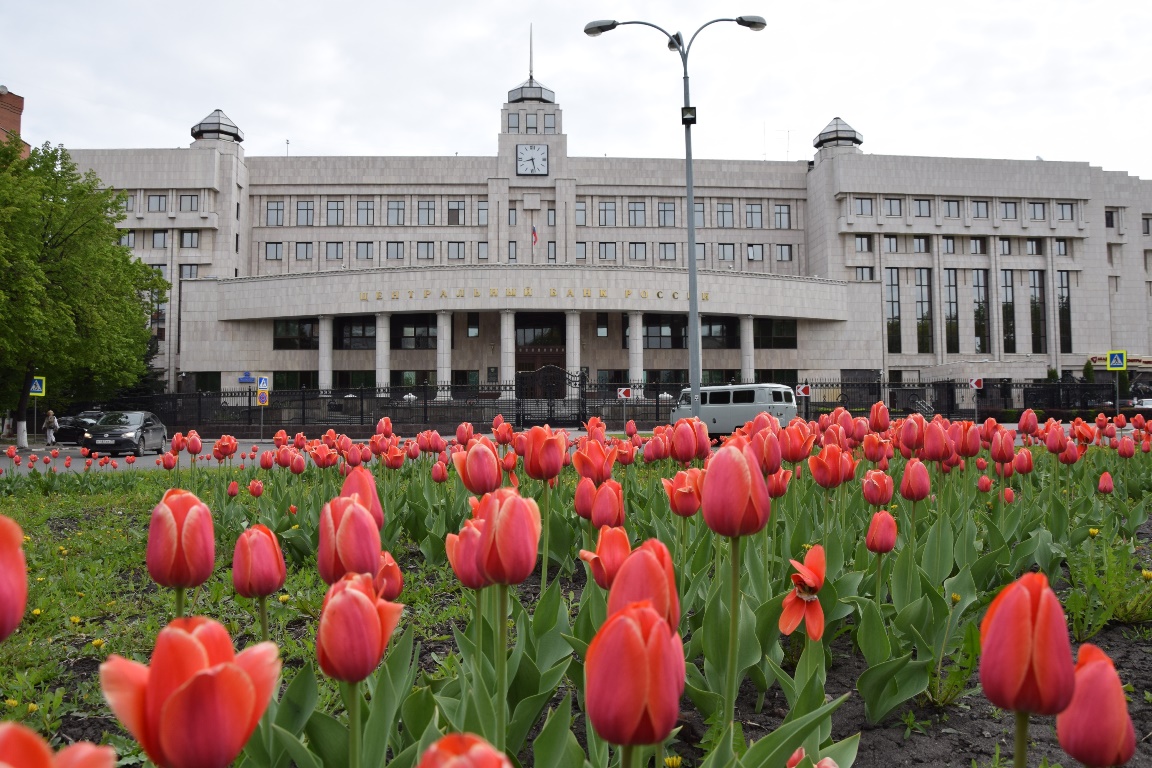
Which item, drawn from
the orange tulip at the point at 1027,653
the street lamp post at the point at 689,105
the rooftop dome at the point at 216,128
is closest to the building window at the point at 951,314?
the street lamp post at the point at 689,105

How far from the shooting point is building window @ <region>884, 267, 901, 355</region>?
54.2m

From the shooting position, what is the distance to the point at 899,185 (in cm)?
5419

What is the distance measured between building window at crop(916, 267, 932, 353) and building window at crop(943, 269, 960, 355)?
1.00 metres

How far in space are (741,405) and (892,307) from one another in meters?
34.0

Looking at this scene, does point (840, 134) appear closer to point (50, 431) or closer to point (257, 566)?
point (50, 431)

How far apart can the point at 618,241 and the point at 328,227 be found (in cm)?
2102

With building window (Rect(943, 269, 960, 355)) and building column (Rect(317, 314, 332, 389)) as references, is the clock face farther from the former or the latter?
building window (Rect(943, 269, 960, 355))

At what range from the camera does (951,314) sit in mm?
54844

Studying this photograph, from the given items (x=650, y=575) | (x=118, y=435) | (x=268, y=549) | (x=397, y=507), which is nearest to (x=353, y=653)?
(x=650, y=575)

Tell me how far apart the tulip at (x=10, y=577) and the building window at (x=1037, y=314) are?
6481 cm

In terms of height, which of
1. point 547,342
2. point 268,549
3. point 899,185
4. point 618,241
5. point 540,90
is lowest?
point 268,549

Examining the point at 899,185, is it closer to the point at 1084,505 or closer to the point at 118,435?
the point at 118,435

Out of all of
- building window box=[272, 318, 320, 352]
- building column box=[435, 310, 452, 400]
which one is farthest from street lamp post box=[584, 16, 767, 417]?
building window box=[272, 318, 320, 352]

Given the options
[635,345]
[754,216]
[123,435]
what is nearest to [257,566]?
[123,435]
